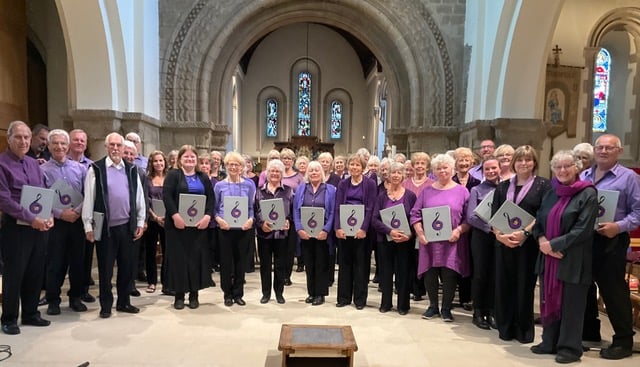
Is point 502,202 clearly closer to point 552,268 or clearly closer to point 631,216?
point 552,268

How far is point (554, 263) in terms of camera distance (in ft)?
10.8

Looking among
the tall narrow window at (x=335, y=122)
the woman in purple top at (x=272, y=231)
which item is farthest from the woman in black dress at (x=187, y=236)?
the tall narrow window at (x=335, y=122)

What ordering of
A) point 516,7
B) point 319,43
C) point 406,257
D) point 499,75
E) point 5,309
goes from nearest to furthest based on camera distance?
point 5,309 < point 406,257 < point 516,7 < point 499,75 < point 319,43

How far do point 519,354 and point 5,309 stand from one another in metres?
4.02

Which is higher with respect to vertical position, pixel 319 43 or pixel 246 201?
pixel 319 43

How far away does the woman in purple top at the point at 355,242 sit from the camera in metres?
4.33

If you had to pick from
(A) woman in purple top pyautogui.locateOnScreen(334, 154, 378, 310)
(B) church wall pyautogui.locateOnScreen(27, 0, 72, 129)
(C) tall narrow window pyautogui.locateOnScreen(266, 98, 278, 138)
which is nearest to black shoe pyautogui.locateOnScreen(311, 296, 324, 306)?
(A) woman in purple top pyautogui.locateOnScreen(334, 154, 378, 310)

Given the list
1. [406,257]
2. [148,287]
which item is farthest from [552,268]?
[148,287]

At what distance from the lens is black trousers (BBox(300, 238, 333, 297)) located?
14.6ft

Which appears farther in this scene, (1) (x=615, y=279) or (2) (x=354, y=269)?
(2) (x=354, y=269)

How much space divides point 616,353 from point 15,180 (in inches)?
188

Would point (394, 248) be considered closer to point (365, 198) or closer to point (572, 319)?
point (365, 198)

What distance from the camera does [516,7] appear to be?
22.1ft

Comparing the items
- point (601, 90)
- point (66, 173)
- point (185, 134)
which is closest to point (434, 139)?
point (601, 90)
